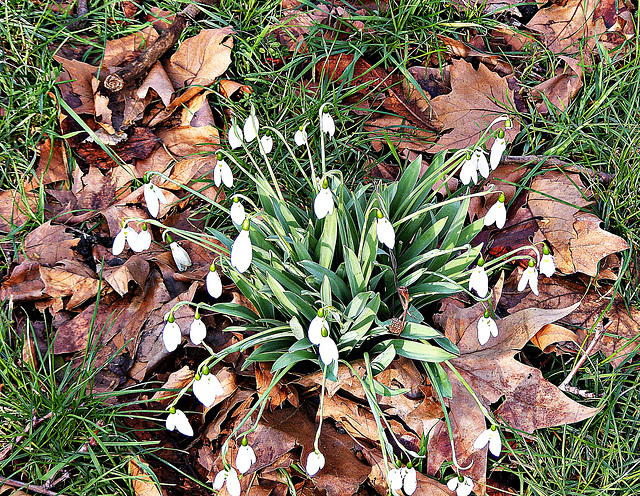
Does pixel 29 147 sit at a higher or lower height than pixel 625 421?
higher

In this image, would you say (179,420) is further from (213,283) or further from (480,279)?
(480,279)

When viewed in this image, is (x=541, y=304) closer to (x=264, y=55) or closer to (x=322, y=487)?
(x=322, y=487)

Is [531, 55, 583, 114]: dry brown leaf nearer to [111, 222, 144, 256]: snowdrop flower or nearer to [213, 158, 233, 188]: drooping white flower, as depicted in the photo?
[213, 158, 233, 188]: drooping white flower

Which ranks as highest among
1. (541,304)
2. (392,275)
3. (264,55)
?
(264,55)

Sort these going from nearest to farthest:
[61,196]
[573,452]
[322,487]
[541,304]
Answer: [322,487], [573,452], [541,304], [61,196]

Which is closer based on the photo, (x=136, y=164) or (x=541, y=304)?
(x=541, y=304)

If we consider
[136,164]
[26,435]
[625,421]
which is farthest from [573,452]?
[136,164]

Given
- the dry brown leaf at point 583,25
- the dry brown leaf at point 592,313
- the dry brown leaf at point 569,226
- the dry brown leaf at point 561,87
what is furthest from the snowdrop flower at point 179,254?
the dry brown leaf at point 583,25

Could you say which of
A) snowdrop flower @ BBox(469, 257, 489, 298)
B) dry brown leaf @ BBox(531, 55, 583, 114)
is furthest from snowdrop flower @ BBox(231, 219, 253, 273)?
dry brown leaf @ BBox(531, 55, 583, 114)
